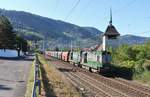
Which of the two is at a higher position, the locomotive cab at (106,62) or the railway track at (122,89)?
the locomotive cab at (106,62)

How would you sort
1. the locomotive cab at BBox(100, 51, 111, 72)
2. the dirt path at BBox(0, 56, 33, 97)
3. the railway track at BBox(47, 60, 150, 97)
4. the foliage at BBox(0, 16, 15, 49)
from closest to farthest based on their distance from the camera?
the dirt path at BBox(0, 56, 33, 97), the railway track at BBox(47, 60, 150, 97), the locomotive cab at BBox(100, 51, 111, 72), the foliage at BBox(0, 16, 15, 49)

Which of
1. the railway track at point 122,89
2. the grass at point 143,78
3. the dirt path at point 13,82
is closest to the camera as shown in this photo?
the dirt path at point 13,82

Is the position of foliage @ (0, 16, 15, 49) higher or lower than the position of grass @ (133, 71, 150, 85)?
higher

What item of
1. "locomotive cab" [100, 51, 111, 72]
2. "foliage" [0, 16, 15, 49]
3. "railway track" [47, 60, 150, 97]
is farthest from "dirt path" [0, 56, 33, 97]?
"foliage" [0, 16, 15, 49]

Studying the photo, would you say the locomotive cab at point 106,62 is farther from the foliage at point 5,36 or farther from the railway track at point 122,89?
the foliage at point 5,36

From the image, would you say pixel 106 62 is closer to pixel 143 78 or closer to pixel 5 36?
pixel 143 78

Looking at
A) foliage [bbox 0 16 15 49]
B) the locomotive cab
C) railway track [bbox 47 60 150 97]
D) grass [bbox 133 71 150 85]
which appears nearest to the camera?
railway track [bbox 47 60 150 97]

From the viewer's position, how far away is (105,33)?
4031 inches

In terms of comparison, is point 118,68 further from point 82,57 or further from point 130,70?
point 82,57

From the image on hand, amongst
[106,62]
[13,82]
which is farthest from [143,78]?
[13,82]

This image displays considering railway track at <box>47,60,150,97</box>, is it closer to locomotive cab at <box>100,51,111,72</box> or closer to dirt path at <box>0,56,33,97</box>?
dirt path at <box>0,56,33,97</box>

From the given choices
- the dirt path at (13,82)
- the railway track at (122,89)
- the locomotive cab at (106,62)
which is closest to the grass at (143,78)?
the railway track at (122,89)

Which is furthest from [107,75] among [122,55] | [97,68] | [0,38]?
[0,38]

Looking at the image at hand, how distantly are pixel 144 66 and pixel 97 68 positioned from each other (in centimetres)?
600
